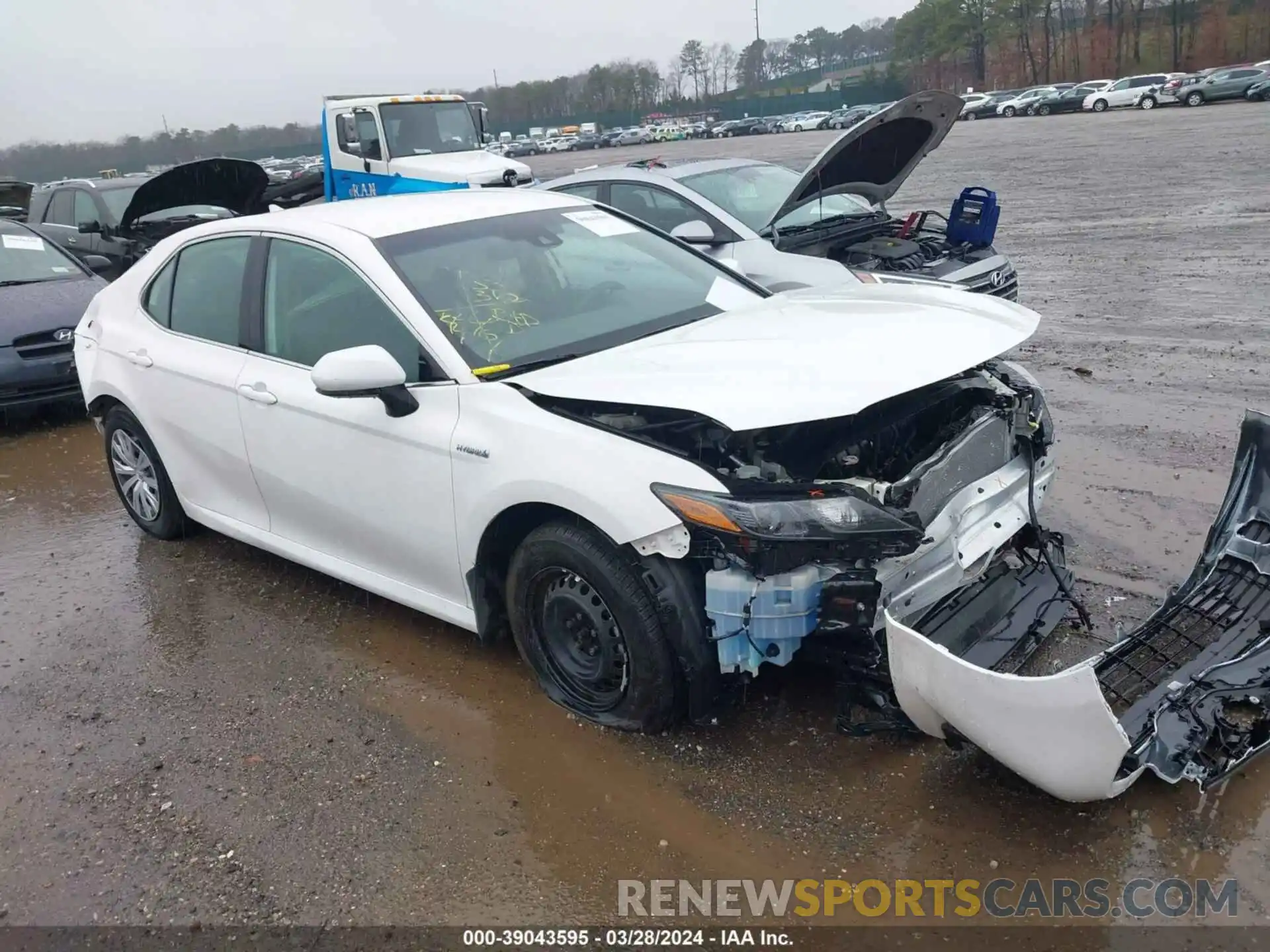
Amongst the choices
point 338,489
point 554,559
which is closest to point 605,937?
point 554,559

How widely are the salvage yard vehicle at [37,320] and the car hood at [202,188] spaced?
109 inches

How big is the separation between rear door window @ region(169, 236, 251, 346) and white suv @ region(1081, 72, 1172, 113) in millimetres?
46208

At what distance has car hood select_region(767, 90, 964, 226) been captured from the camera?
7738 millimetres

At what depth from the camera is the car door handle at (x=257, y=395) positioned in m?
4.19

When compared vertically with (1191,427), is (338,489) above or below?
above

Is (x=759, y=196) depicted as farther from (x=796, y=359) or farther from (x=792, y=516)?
(x=792, y=516)

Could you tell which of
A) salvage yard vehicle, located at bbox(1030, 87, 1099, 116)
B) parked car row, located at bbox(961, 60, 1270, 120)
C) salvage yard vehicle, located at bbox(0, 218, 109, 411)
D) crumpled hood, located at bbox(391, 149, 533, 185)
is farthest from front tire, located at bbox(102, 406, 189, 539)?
salvage yard vehicle, located at bbox(1030, 87, 1099, 116)

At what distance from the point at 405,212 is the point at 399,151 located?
9.66m

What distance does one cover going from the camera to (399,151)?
13.2m

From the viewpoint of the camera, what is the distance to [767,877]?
2.88 meters

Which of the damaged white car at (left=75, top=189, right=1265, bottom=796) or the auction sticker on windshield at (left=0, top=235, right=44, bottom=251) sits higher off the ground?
the auction sticker on windshield at (left=0, top=235, right=44, bottom=251)

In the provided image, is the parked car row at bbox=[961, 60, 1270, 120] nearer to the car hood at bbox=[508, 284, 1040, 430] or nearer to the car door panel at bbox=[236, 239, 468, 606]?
the car hood at bbox=[508, 284, 1040, 430]

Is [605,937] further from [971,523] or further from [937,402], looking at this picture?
[937,402]

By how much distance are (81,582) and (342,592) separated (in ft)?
4.97
